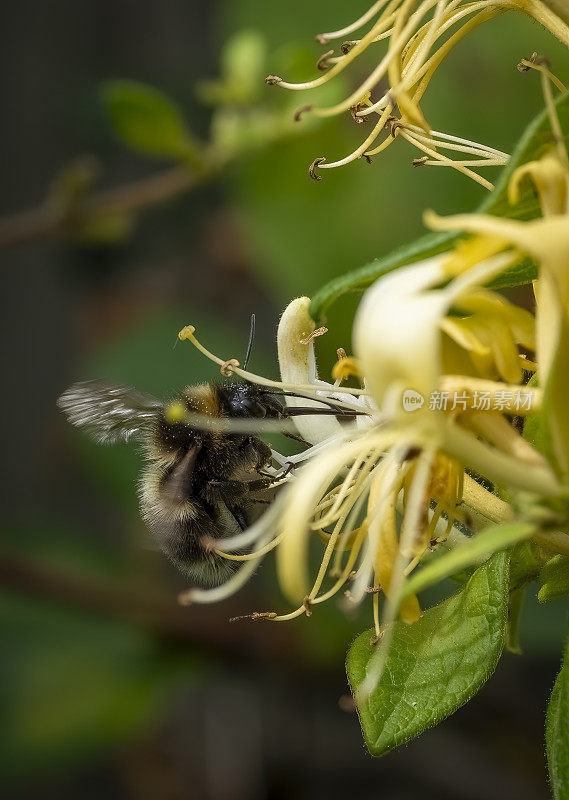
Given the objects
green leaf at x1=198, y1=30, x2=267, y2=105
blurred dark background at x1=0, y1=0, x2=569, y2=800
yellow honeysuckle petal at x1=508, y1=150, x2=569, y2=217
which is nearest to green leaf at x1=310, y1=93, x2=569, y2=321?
yellow honeysuckle petal at x1=508, y1=150, x2=569, y2=217

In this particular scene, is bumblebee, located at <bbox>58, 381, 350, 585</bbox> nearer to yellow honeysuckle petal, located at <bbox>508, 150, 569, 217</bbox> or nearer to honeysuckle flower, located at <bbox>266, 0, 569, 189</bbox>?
honeysuckle flower, located at <bbox>266, 0, 569, 189</bbox>

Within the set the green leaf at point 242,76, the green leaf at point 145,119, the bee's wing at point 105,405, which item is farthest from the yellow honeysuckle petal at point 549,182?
the green leaf at point 242,76

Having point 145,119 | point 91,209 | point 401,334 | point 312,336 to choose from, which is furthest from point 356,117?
point 91,209

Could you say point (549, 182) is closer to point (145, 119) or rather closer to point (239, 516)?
point (239, 516)

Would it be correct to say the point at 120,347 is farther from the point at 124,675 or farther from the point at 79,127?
the point at 79,127

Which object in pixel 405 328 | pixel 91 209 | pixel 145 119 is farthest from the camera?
pixel 91 209

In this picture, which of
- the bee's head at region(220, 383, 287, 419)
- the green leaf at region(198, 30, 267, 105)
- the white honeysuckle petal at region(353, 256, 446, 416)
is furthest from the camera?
the green leaf at region(198, 30, 267, 105)
